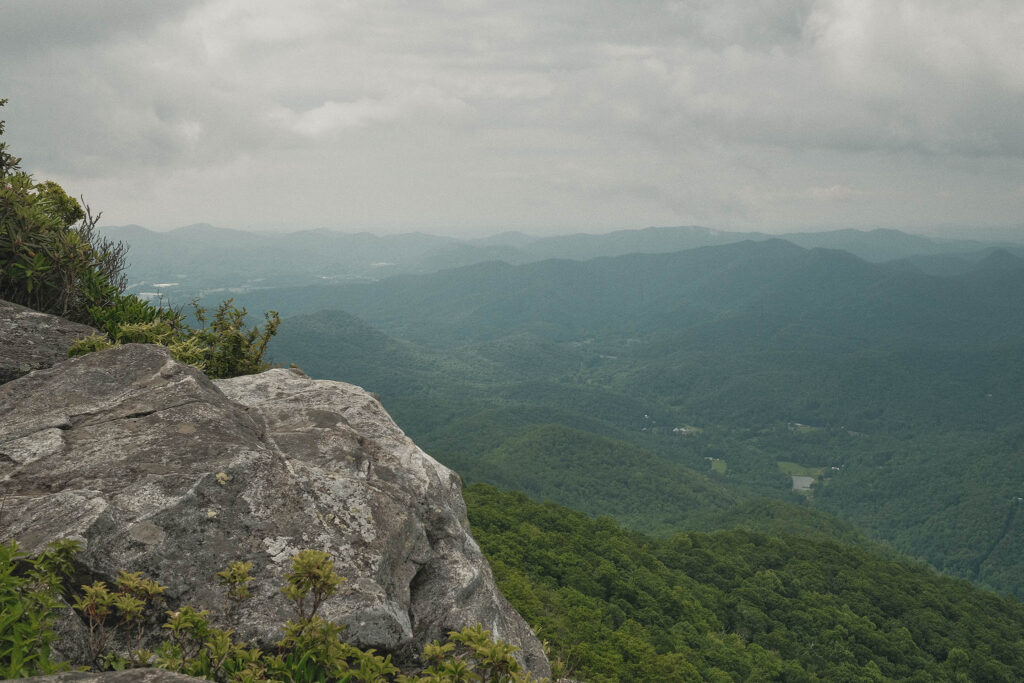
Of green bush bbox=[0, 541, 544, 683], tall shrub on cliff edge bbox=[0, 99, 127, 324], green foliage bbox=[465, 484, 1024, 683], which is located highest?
tall shrub on cliff edge bbox=[0, 99, 127, 324]

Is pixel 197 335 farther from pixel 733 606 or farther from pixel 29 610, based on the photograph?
pixel 733 606

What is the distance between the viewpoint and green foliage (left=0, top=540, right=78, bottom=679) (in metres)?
3.92

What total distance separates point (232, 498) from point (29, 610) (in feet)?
6.41

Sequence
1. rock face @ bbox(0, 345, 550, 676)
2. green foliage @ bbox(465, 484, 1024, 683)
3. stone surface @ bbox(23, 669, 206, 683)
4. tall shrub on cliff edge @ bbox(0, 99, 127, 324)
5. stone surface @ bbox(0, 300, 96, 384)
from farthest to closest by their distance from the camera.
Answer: green foliage @ bbox(465, 484, 1024, 683) < tall shrub on cliff edge @ bbox(0, 99, 127, 324) < stone surface @ bbox(0, 300, 96, 384) < rock face @ bbox(0, 345, 550, 676) < stone surface @ bbox(23, 669, 206, 683)

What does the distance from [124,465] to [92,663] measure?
236 cm

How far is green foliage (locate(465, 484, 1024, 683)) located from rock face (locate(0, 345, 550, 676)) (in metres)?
18.5

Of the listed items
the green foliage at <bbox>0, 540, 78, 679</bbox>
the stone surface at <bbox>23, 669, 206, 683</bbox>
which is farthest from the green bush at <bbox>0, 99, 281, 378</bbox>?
the stone surface at <bbox>23, 669, 206, 683</bbox>

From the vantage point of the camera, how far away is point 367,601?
546 centimetres

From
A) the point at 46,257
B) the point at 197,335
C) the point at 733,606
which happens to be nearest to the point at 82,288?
the point at 46,257

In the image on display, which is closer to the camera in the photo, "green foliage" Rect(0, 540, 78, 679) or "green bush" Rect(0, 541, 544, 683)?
"green foliage" Rect(0, 540, 78, 679)

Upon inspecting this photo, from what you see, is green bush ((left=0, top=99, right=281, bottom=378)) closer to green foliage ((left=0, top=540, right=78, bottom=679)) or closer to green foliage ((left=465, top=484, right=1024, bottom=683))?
green foliage ((left=0, top=540, right=78, bottom=679))

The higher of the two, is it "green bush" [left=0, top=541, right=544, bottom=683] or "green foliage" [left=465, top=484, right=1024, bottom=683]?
"green bush" [left=0, top=541, right=544, bottom=683]

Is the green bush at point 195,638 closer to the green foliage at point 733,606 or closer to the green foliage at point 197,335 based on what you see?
the green foliage at point 197,335

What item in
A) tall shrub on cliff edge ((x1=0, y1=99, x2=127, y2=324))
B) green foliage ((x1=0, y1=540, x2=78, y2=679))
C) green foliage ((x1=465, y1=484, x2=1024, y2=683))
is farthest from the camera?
green foliage ((x1=465, y1=484, x2=1024, y2=683))
